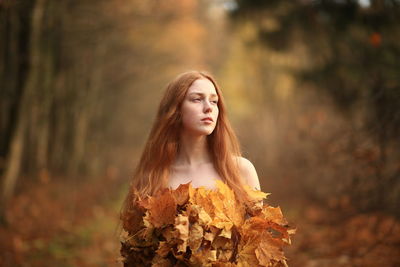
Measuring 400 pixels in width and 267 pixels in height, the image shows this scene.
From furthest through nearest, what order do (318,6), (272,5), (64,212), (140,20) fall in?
1. (140,20)
2. (64,212)
3. (272,5)
4. (318,6)

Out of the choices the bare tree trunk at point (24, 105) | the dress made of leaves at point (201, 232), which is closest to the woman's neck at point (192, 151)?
the dress made of leaves at point (201, 232)

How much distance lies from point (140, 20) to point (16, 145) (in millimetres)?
6396

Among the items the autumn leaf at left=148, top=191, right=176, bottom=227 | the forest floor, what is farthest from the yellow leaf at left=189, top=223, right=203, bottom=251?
the forest floor

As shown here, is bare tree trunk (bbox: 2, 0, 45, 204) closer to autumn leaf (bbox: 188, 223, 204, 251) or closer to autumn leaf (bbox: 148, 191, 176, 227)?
autumn leaf (bbox: 148, 191, 176, 227)

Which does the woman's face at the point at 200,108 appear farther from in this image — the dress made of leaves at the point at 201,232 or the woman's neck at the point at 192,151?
the dress made of leaves at the point at 201,232

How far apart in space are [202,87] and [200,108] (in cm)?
15

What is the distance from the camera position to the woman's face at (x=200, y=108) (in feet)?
9.10

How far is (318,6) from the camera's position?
308 inches

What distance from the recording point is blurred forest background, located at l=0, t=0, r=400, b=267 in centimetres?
626

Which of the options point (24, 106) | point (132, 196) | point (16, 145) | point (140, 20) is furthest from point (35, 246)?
point (140, 20)

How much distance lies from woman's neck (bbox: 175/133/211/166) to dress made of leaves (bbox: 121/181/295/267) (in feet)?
1.42

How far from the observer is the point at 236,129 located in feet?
24.0

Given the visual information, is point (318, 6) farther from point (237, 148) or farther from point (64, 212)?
point (64, 212)

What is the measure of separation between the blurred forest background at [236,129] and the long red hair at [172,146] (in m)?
1.35
